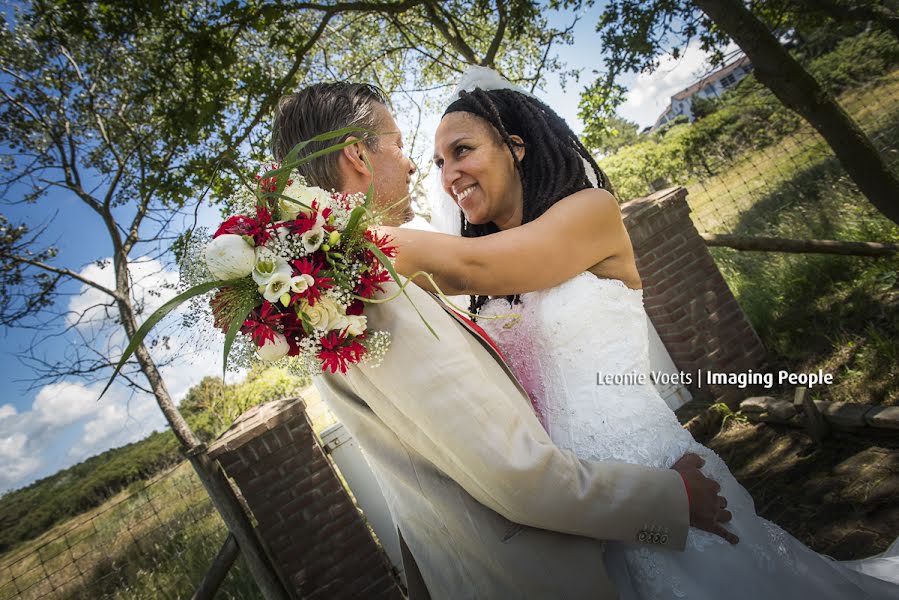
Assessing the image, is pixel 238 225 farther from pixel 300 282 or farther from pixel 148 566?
pixel 148 566

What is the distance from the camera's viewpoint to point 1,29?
7340 mm

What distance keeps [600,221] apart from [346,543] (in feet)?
12.0

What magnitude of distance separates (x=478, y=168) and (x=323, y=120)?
818 millimetres

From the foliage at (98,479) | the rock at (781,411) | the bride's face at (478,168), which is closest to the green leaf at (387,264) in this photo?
the bride's face at (478,168)

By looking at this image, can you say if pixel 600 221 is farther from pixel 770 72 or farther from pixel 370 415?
pixel 770 72

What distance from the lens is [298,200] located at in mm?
1408

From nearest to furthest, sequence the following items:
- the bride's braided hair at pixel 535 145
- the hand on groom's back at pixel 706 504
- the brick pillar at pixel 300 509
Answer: the hand on groom's back at pixel 706 504 < the bride's braided hair at pixel 535 145 < the brick pillar at pixel 300 509

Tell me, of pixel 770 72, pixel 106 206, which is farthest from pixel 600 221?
pixel 106 206

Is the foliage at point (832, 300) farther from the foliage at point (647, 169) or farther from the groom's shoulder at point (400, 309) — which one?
the foliage at point (647, 169)

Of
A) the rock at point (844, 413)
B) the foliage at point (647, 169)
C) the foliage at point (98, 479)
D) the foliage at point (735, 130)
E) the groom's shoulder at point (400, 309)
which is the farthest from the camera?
the foliage at point (647, 169)

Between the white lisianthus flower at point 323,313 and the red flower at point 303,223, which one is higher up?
the red flower at point 303,223

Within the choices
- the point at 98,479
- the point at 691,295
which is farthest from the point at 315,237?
the point at 98,479

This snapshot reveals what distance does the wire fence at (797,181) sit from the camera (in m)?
7.32

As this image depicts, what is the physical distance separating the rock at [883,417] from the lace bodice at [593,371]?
274 cm
